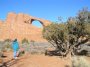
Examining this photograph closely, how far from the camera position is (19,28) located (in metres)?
93.5

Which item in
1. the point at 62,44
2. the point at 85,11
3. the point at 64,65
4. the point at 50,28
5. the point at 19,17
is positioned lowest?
the point at 64,65

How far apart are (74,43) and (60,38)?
4.99 feet

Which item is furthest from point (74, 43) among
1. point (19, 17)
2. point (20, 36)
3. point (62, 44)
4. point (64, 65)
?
point (19, 17)

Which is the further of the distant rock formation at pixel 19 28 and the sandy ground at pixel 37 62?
the distant rock formation at pixel 19 28

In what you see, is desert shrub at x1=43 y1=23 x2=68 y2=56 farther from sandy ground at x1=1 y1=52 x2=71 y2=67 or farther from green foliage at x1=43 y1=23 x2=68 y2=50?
sandy ground at x1=1 y1=52 x2=71 y2=67

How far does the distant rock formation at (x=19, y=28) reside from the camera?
89438mm

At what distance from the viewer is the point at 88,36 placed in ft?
77.0

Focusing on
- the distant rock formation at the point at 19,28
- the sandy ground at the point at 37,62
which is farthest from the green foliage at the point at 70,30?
the distant rock formation at the point at 19,28

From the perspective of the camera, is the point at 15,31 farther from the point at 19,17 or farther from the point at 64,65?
the point at 64,65

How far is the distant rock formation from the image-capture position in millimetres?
89438

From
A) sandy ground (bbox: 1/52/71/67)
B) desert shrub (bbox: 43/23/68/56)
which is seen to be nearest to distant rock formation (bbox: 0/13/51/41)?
desert shrub (bbox: 43/23/68/56)

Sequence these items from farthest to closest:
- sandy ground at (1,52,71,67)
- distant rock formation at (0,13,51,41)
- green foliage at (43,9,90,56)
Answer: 1. distant rock formation at (0,13,51,41)
2. green foliage at (43,9,90,56)
3. sandy ground at (1,52,71,67)

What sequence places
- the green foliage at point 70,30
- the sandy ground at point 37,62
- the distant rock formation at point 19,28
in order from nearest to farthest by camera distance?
1. the sandy ground at point 37,62
2. the green foliage at point 70,30
3. the distant rock formation at point 19,28

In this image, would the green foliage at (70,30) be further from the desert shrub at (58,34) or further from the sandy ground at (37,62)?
the sandy ground at (37,62)
